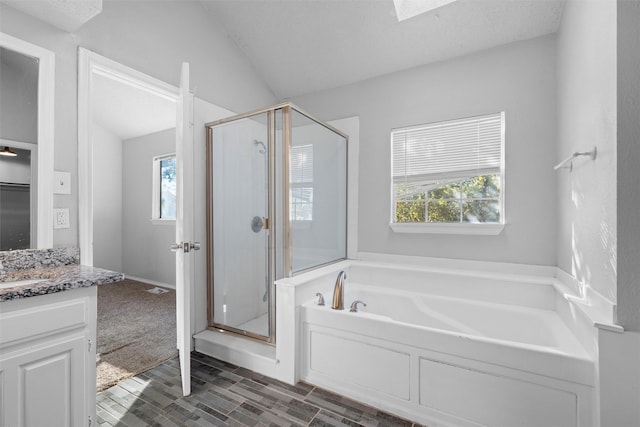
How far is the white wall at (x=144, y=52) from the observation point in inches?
66.6

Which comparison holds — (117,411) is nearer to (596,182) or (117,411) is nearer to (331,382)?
(331,382)

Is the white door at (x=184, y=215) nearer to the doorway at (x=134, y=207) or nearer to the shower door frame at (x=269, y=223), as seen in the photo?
the shower door frame at (x=269, y=223)

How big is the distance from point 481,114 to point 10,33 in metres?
3.10

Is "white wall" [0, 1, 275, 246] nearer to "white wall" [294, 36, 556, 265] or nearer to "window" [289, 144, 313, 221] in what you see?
"window" [289, 144, 313, 221]

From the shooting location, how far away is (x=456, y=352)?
5.02 feet

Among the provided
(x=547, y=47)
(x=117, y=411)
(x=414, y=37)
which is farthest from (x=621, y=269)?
(x=117, y=411)

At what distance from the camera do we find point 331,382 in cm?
188

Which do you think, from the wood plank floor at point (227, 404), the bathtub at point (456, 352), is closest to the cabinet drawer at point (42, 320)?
the wood plank floor at point (227, 404)

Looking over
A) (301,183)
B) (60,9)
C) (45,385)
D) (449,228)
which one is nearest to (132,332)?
(45,385)

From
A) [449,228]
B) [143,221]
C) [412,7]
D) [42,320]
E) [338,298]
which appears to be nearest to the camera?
[42,320]

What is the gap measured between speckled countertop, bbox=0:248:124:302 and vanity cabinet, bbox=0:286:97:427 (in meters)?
0.05

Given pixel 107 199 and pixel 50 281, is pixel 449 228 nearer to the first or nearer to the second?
pixel 50 281

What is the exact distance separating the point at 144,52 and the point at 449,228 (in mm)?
2770

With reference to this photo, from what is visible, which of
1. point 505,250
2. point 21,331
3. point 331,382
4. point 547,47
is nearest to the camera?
point 21,331
